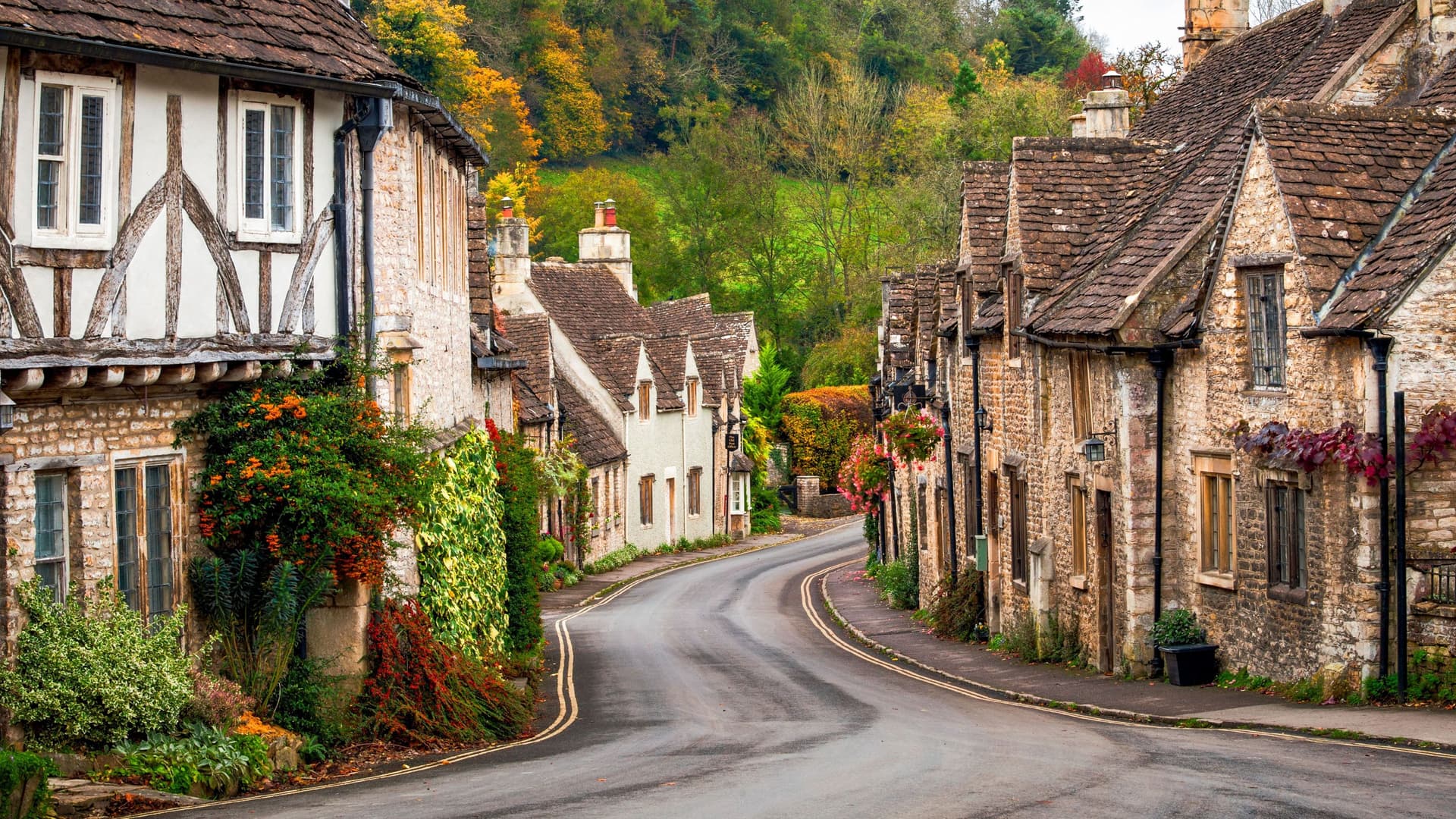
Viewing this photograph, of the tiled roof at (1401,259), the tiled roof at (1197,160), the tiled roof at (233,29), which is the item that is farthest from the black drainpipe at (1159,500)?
the tiled roof at (233,29)

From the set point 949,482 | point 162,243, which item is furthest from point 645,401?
point 162,243

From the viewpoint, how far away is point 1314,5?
2717 cm

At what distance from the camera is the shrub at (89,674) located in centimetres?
1277

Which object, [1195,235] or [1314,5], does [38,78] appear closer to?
[1195,235]

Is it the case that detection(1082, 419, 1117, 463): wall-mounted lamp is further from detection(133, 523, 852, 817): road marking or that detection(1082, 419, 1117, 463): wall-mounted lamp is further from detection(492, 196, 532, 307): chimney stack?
detection(492, 196, 532, 307): chimney stack

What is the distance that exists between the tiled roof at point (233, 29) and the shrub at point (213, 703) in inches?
221

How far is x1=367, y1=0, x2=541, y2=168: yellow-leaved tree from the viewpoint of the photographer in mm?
72938

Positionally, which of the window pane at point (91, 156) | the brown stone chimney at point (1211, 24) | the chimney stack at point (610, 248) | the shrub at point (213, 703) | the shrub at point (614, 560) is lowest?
the shrub at point (614, 560)

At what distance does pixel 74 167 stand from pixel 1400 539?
13.0 meters

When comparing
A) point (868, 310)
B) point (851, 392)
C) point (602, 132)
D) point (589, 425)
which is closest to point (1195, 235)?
point (589, 425)

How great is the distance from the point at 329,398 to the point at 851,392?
Result: 5064 centimetres

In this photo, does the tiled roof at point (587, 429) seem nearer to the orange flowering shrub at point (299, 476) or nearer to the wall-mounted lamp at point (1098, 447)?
the wall-mounted lamp at point (1098, 447)

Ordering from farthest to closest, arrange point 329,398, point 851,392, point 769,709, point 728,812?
point 851,392 < point 769,709 < point 329,398 < point 728,812

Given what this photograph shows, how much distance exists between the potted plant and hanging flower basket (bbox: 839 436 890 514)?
18.5 m
